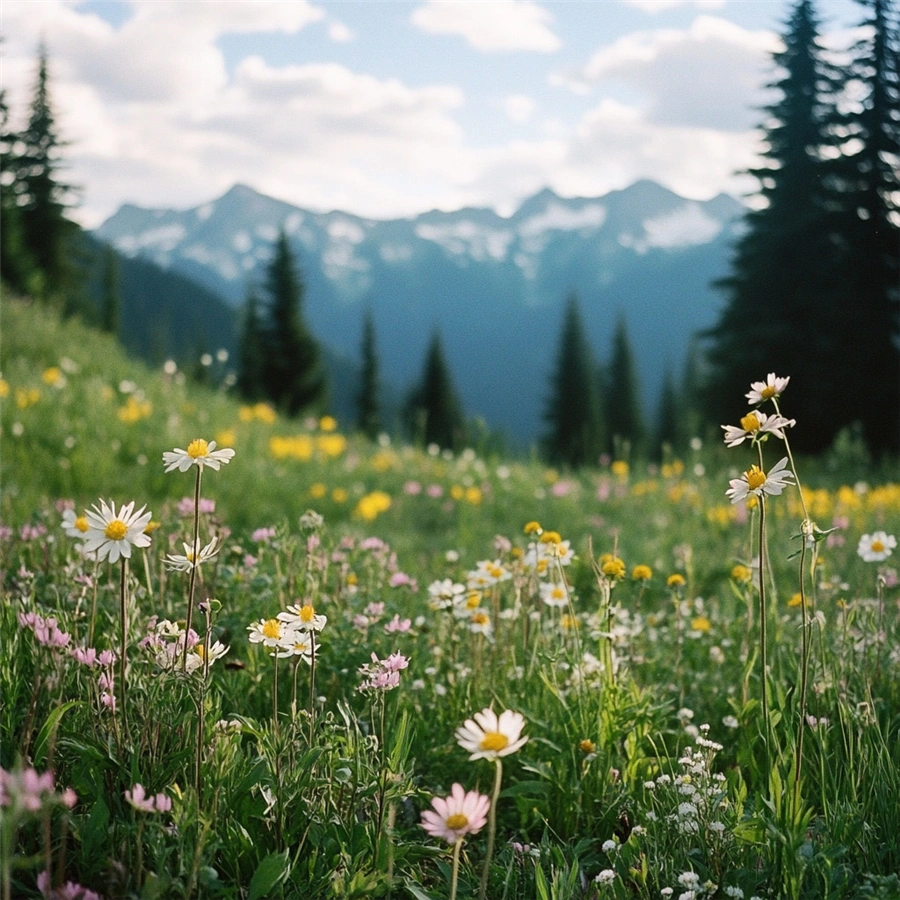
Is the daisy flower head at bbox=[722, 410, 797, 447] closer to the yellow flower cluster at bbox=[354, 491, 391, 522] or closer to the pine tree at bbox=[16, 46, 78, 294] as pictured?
the yellow flower cluster at bbox=[354, 491, 391, 522]

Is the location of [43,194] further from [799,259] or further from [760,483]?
[760,483]

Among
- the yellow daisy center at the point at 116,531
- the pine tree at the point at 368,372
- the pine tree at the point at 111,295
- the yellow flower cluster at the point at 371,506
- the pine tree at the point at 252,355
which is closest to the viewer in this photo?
the yellow daisy center at the point at 116,531

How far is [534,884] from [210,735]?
2.41ft

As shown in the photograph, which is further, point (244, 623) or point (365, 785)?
point (244, 623)

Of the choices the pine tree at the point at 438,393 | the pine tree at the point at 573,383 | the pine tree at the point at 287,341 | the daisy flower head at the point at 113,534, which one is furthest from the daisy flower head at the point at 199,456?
the pine tree at the point at 438,393

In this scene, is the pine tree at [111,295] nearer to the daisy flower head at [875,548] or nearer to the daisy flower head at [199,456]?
the daisy flower head at [875,548]

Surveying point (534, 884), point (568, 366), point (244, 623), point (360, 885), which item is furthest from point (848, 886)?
point (568, 366)

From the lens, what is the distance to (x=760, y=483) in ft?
5.66

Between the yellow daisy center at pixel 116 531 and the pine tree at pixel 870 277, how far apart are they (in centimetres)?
1761

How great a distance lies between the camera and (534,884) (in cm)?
171

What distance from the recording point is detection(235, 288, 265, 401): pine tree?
160ft

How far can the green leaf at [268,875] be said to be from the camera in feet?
4.80

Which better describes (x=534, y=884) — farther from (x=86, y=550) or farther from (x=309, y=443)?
(x=309, y=443)

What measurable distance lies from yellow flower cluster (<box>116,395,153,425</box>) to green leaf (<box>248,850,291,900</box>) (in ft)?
19.3
